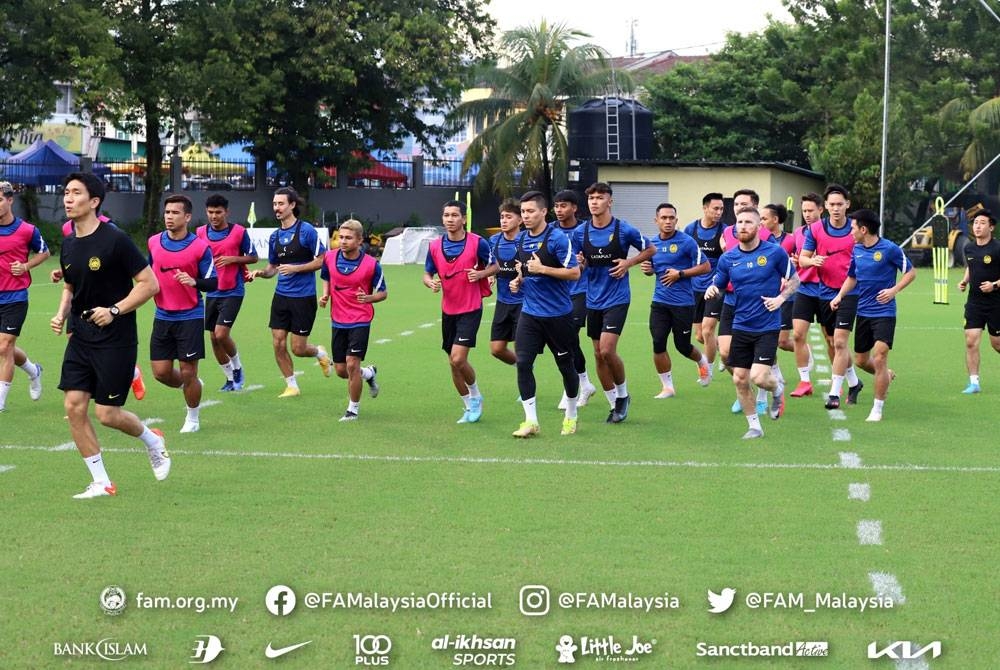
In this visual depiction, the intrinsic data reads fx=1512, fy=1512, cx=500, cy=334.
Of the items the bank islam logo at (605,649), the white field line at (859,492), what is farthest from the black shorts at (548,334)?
the bank islam logo at (605,649)

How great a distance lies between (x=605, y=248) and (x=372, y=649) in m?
7.49

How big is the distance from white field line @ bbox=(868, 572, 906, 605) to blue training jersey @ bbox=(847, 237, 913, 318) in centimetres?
671

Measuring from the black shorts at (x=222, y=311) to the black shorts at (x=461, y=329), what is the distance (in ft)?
9.19

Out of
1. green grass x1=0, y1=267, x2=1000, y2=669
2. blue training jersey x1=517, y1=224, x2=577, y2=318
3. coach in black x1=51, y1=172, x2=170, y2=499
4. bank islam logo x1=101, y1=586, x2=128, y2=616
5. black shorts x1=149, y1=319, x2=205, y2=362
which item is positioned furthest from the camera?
black shorts x1=149, y1=319, x2=205, y2=362

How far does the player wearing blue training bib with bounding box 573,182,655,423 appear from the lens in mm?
12945

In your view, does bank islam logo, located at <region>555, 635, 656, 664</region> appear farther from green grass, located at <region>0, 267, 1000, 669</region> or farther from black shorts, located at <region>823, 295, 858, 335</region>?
black shorts, located at <region>823, 295, 858, 335</region>

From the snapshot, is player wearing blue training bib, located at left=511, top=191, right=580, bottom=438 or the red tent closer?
player wearing blue training bib, located at left=511, top=191, right=580, bottom=438

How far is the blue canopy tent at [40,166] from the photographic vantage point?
50.0 metres

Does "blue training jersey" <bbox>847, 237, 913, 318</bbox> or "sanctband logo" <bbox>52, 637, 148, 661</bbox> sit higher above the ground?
"blue training jersey" <bbox>847, 237, 913, 318</bbox>

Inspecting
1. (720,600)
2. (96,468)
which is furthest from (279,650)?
(96,468)

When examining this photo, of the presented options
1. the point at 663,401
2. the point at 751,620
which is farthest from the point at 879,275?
the point at 751,620

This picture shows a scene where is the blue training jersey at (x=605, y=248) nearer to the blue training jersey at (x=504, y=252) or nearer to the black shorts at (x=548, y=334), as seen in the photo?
the blue training jersey at (x=504, y=252)

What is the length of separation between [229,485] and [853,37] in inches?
1909

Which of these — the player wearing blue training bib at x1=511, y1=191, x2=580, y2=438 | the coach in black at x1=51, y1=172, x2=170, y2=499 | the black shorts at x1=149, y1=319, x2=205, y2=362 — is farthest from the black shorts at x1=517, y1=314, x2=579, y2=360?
the coach in black at x1=51, y1=172, x2=170, y2=499
